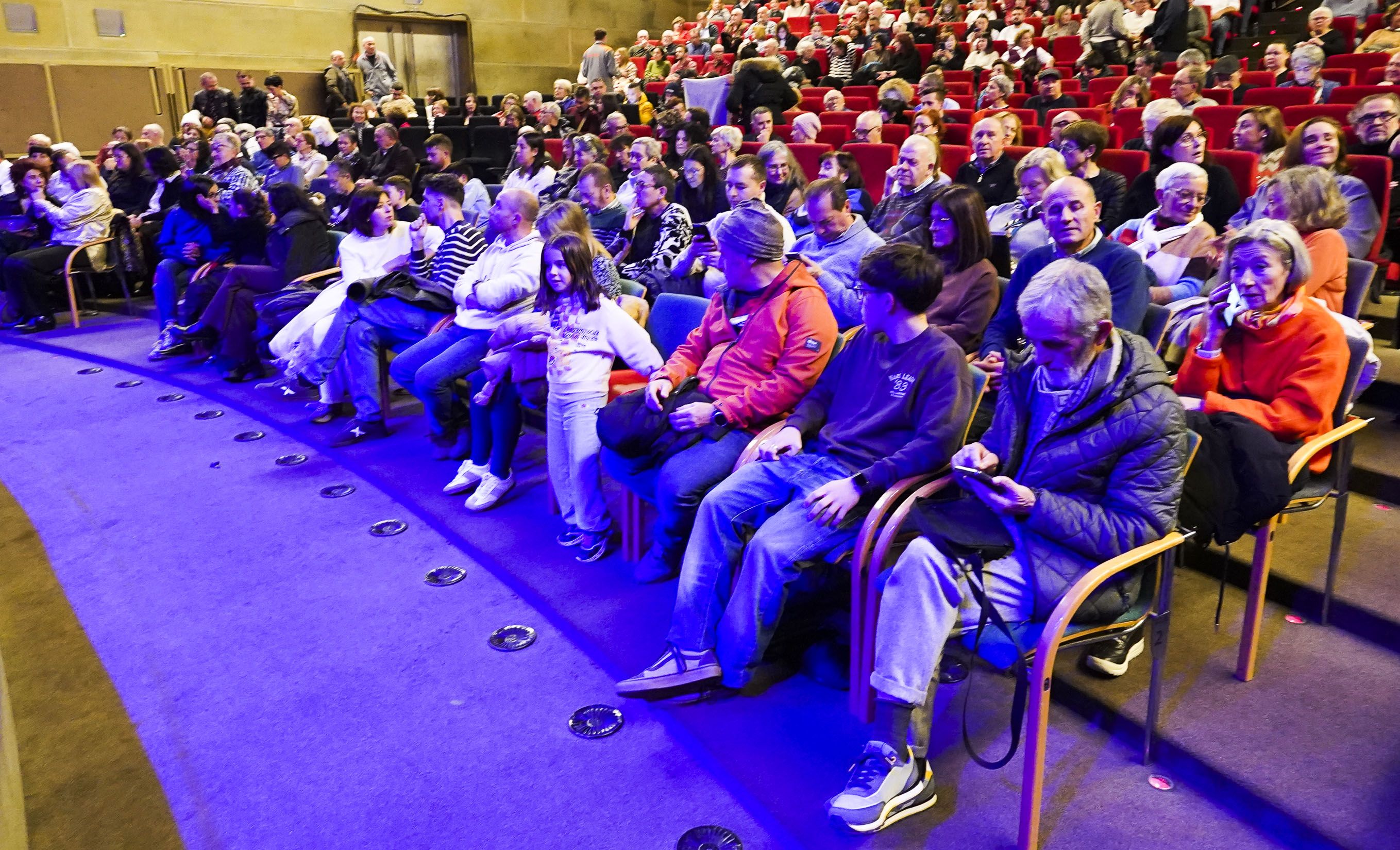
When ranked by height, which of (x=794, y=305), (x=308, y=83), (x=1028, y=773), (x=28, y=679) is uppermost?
(x=308, y=83)

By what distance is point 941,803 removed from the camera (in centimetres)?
203

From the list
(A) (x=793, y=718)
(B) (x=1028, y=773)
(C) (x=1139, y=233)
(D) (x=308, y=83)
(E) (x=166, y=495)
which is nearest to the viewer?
(B) (x=1028, y=773)

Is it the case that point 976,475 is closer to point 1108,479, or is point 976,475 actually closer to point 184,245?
point 1108,479

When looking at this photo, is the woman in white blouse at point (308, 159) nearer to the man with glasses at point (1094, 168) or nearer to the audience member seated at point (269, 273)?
the audience member seated at point (269, 273)

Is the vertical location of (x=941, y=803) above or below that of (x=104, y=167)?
below

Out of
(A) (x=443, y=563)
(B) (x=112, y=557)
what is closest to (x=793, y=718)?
(A) (x=443, y=563)

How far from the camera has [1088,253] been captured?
2.87 m

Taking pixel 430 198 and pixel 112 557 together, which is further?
pixel 430 198

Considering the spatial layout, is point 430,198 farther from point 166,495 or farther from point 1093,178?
point 1093,178

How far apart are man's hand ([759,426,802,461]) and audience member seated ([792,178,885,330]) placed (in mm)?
913

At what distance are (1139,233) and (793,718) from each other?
89.8 inches

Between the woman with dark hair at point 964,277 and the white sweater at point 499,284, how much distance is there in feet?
5.12

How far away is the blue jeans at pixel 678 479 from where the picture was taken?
2.73 m

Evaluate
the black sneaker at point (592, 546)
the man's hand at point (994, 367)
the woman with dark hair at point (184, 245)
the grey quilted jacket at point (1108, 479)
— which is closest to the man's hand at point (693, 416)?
the black sneaker at point (592, 546)
